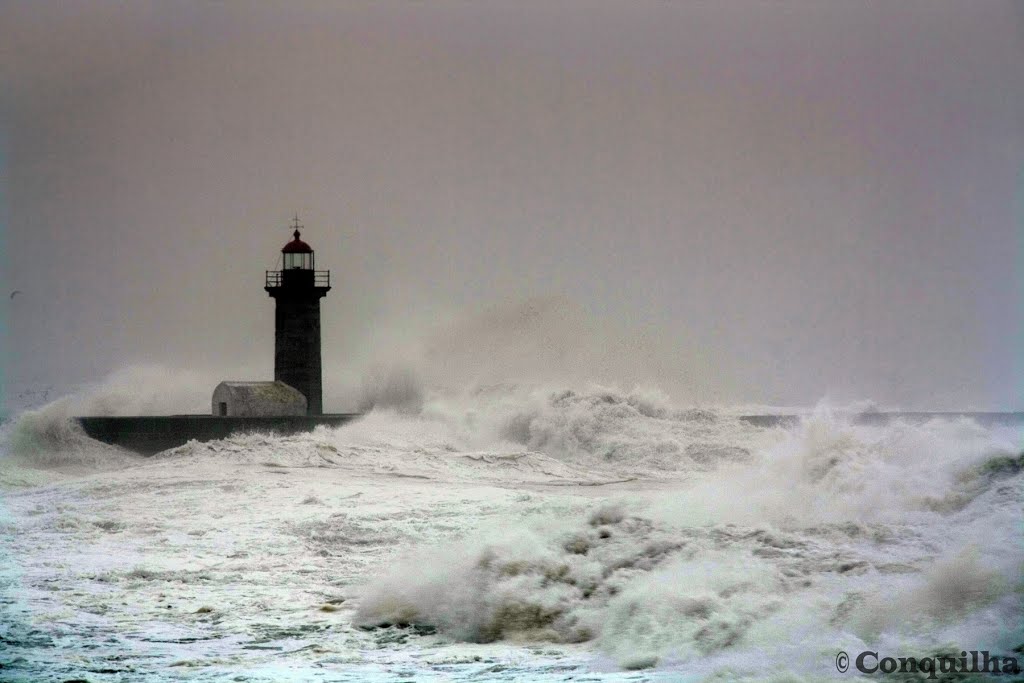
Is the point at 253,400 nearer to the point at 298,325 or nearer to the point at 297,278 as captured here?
the point at 298,325

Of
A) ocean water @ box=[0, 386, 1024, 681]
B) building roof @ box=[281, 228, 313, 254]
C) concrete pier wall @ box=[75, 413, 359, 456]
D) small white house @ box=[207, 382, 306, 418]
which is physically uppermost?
building roof @ box=[281, 228, 313, 254]

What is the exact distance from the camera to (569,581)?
651 centimetres

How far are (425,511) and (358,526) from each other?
1283 mm

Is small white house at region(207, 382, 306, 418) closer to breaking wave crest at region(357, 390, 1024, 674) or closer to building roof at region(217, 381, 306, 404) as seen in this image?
building roof at region(217, 381, 306, 404)

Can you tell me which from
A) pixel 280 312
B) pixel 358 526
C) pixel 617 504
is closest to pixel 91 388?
pixel 280 312

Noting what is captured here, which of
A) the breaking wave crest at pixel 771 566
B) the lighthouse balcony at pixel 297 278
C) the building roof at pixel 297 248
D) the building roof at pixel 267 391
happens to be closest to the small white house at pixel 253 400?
the building roof at pixel 267 391

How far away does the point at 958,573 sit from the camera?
545 cm

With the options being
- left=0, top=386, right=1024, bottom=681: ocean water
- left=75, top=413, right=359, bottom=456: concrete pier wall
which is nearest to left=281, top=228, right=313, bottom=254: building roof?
left=75, top=413, right=359, bottom=456: concrete pier wall

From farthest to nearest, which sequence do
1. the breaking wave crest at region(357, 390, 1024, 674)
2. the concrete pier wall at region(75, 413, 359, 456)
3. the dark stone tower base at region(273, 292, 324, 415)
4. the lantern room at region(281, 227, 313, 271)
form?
the lantern room at region(281, 227, 313, 271) → the dark stone tower base at region(273, 292, 324, 415) → the concrete pier wall at region(75, 413, 359, 456) → the breaking wave crest at region(357, 390, 1024, 674)

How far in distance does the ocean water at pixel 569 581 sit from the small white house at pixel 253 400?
27.6 feet

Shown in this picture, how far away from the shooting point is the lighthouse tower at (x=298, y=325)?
21.6 metres

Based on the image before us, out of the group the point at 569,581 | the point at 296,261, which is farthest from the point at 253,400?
the point at 569,581

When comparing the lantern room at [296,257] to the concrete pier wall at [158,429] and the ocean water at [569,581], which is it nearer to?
the concrete pier wall at [158,429]

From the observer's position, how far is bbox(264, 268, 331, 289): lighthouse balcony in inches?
863
